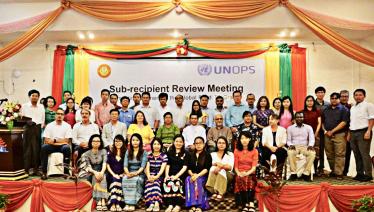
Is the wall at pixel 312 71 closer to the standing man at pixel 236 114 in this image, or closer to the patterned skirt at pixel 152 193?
the standing man at pixel 236 114

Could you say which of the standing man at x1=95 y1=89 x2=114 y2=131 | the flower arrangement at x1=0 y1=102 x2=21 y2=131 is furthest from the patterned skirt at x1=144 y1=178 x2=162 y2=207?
the flower arrangement at x1=0 y1=102 x2=21 y2=131

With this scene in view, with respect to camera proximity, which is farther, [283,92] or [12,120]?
[283,92]

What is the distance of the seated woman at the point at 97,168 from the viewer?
14.8ft

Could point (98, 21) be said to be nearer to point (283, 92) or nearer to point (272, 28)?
point (272, 28)

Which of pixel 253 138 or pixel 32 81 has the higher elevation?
pixel 32 81

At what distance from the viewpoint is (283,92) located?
21.4 ft

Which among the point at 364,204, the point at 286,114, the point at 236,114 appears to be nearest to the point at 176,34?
the point at 236,114

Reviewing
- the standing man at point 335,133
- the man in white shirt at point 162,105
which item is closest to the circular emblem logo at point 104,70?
the man in white shirt at point 162,105

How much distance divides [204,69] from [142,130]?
2056mm

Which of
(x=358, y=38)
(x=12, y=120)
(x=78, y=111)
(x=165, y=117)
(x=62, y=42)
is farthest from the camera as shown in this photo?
(x=62, y=42)

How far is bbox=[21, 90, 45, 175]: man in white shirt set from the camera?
5185 mm

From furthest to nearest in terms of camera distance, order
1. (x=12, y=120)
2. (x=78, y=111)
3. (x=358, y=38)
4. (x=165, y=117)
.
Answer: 1. (x=358, y=38)
2. (x=78, y=111)
3. (x=165, y=117)
4. (x=12, y=120)

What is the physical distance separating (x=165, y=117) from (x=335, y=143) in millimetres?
2615

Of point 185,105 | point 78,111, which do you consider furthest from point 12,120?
point 185,105
